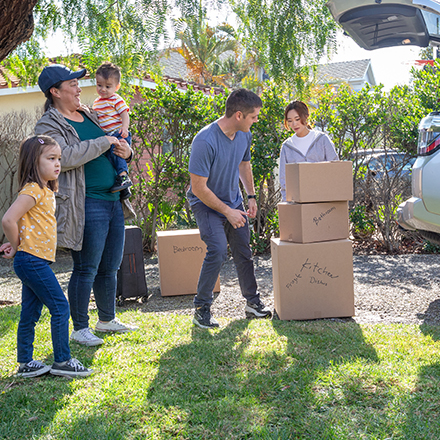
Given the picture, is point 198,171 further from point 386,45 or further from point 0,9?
point 386,45

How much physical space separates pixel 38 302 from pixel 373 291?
11.6ft

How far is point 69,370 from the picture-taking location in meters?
2.95

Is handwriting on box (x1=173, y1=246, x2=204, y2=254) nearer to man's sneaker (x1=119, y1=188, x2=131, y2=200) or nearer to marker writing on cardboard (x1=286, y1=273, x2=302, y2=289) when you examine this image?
marker writing on cardboard (x1=286, y1=273, x2=302, y2=289)

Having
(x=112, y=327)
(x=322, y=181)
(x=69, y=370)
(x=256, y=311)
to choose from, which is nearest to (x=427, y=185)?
(x=322, y=181)

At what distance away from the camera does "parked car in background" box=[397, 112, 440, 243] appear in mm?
3885

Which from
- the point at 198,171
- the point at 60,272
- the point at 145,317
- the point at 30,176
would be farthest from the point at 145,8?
the point at 60,272

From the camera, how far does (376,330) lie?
3781 mm

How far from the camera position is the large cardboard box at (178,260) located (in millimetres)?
5473

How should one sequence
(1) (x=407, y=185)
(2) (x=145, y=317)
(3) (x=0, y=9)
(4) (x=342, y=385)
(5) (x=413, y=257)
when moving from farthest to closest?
(1) (x=407, y=185) < (5) (x=413, y=257) < (2) (x=145, y=317) < (3) (x=0, y=9) < (4) (x=342, y=385)

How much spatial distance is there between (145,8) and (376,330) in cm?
305

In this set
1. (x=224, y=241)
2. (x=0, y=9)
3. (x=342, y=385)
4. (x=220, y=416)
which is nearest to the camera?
(x=220, y=416)

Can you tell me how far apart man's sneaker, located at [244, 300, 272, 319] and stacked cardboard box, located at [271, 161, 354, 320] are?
0.52 feet

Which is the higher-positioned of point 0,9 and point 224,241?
point 0,9

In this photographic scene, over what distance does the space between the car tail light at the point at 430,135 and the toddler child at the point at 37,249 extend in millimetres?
2827
